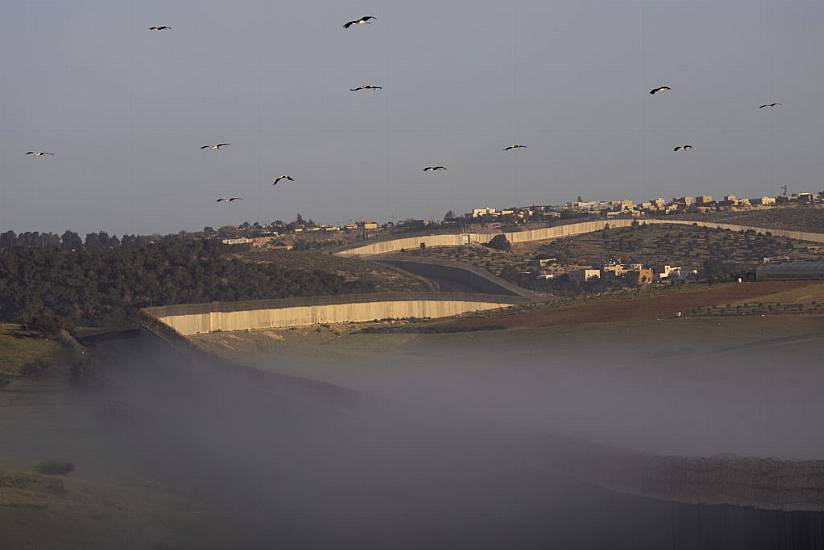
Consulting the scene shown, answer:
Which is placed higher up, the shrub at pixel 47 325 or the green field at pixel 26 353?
the shrub at pixel 47 325

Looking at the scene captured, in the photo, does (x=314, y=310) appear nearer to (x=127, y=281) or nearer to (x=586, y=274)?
(x=127, y=281)

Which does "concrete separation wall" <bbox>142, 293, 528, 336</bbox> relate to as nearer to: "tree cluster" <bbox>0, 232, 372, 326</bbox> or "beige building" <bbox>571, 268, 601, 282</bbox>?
"tree cluster" <bbox>0, 232, 372, 326</bbox>

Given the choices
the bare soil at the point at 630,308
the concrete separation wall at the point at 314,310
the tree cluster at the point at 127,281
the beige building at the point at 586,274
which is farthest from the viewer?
the beige building at the point at 586,274

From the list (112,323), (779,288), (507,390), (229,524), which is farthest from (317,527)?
(112,323)

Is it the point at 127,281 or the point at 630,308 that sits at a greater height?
the point at 127,281

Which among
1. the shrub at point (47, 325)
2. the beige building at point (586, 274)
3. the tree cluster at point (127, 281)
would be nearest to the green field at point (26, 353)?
the shrub at point (47, 325)

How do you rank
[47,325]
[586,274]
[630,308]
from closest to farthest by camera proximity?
[47,325]
[630,308]
[586,274]

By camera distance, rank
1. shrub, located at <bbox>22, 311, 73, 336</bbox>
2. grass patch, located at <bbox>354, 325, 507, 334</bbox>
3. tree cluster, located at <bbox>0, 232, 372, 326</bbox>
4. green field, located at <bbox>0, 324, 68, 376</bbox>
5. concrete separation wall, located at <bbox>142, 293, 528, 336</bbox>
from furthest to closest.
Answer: tree cluster, located at <bbox>0, 232, 372, 326</bbox> < concrete separation wall, located at <bbox>142, 293, 528, 336</bbox> < grass patch, located at <bbox>354, 325, 507, 334</bbox> < shrub, located at <bbox>22, 311, 73, 336</bbox> < green field, located at <bbox>0, 324, 68, 376</bbox>

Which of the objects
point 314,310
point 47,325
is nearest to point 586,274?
point 314,310

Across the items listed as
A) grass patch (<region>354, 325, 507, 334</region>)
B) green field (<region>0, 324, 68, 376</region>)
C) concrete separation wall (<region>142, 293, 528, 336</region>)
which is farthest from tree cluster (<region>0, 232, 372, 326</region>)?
green field (<region>0, 324, 68, 376</region>)

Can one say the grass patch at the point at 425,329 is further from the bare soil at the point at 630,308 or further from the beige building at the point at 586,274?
the beige building at the point at 586,274
